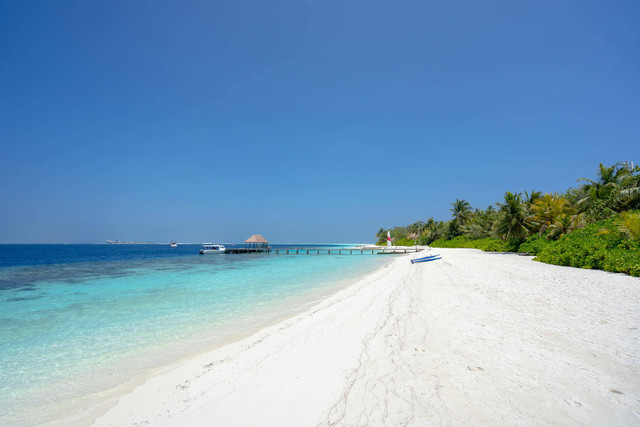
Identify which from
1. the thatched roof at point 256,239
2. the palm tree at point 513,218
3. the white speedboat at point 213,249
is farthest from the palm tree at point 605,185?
the white speedboat at point 213,249

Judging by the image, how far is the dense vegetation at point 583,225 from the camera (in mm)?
13227

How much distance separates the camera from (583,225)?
2314 cm

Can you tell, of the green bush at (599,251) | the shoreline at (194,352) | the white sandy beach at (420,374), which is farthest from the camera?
the green bush at (599,251)

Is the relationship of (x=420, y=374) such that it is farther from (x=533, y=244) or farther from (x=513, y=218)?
(x=513, y=218)

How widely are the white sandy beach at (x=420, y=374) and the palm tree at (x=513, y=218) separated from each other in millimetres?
28455

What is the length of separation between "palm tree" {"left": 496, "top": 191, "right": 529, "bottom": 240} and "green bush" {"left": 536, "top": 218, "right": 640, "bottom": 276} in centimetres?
1412

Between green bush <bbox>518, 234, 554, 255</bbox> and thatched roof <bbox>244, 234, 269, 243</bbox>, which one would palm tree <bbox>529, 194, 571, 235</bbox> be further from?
thatched roof <bbox>244, 234, 269, 243</bbox>

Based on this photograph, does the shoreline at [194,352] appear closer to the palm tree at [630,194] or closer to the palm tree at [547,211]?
the palm tree at [630,194]

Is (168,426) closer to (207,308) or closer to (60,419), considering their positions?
(60,419)

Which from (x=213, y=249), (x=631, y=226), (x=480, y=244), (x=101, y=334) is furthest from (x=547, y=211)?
(x=213, y=249)

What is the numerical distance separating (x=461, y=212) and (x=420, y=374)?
6646 cm

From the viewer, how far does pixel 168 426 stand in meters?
3.12

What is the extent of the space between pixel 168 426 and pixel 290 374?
5.47 feet

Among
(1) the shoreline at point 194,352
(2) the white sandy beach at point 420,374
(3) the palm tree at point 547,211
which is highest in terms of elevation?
(3) the palm tree at point 547,211
